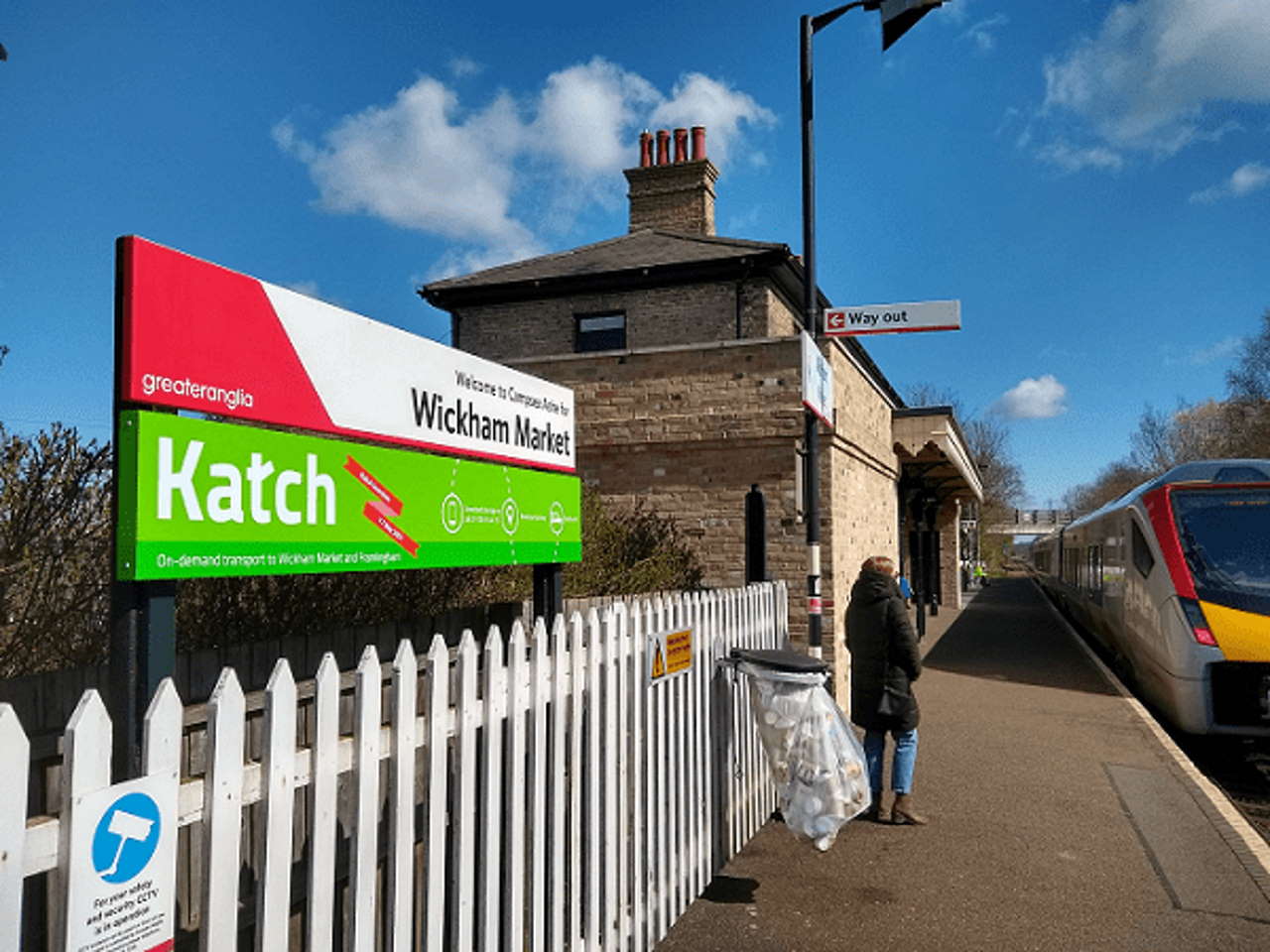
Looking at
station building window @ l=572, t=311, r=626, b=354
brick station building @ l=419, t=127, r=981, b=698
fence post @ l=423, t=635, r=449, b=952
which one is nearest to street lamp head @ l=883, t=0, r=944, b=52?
brick station building @ l=419, t=127, r=981, b=698

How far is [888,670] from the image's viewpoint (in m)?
5.75

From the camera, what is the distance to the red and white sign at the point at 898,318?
7363 millimetres

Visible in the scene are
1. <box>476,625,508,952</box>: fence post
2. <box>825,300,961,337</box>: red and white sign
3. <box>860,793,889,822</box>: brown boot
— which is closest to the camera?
<box>476,625,508,952</box>: fence post

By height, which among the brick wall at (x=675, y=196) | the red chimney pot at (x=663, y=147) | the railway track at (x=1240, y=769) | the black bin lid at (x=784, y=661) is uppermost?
the red chimney pot at (x=663, y=147)

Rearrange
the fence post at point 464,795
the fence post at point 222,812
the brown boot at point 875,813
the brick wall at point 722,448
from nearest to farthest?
the fence post at point 222,812 → the fence post at point 464,795 → the brown boot at point 875,813 → the brick wall at point 722,448

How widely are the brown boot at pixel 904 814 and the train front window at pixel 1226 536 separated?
5.08 metres

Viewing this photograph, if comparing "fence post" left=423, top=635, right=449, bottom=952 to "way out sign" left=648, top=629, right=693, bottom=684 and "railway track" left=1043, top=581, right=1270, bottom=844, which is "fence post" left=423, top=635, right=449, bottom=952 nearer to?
"way out sign" left=648, top=629, right=693, bottom=684

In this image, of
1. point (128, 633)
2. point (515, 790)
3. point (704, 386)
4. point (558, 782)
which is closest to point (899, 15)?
point (704, 386)

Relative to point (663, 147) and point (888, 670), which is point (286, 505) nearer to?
point (888, 670)

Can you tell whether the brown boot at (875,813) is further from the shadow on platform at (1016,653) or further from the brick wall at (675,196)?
the brick wall at (675,196)

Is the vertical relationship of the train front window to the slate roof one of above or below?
below

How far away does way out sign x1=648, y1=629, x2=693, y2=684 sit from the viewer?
13.3ft

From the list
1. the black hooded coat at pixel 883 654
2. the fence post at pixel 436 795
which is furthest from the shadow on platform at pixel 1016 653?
the fence post at pixel 436 795

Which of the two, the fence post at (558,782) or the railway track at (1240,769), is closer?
the fence post at (558,782)
